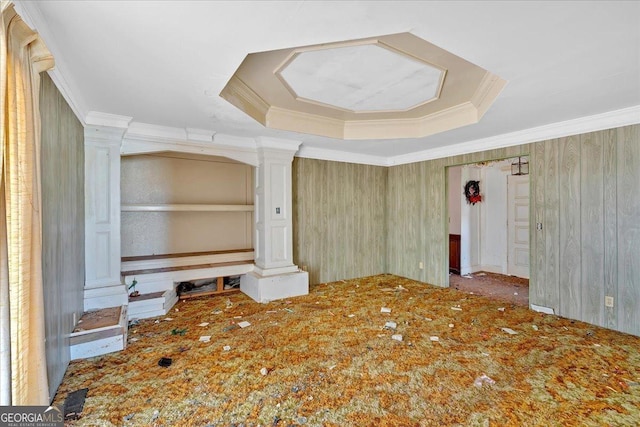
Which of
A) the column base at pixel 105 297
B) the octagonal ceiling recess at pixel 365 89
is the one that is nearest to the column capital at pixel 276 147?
A: the octagonal ceiling recess at pixel 365 89

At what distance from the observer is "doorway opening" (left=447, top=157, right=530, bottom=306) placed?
19.1 feet

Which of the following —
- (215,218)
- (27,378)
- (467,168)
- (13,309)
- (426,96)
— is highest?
(426,96)

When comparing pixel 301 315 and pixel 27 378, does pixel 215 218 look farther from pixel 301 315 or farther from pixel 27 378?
pixel 27 378

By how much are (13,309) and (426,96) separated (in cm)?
374

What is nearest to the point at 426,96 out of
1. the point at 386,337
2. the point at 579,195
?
the point at 579,195

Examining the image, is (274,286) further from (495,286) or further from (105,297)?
(495,286)

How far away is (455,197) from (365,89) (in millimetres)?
4118

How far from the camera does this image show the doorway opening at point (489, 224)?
5.84 m

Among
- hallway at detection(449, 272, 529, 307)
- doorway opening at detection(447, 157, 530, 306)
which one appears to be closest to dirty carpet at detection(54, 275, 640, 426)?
hallway at detection(449, 272, 529, 307)

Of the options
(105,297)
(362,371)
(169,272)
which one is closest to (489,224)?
(362,371)

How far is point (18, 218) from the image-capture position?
4.43 ft

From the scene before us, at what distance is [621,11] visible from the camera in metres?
1.61

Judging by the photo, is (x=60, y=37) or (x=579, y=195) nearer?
(x=60, y=37)

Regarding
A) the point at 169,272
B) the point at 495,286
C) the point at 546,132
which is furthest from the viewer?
the point at 495,286
